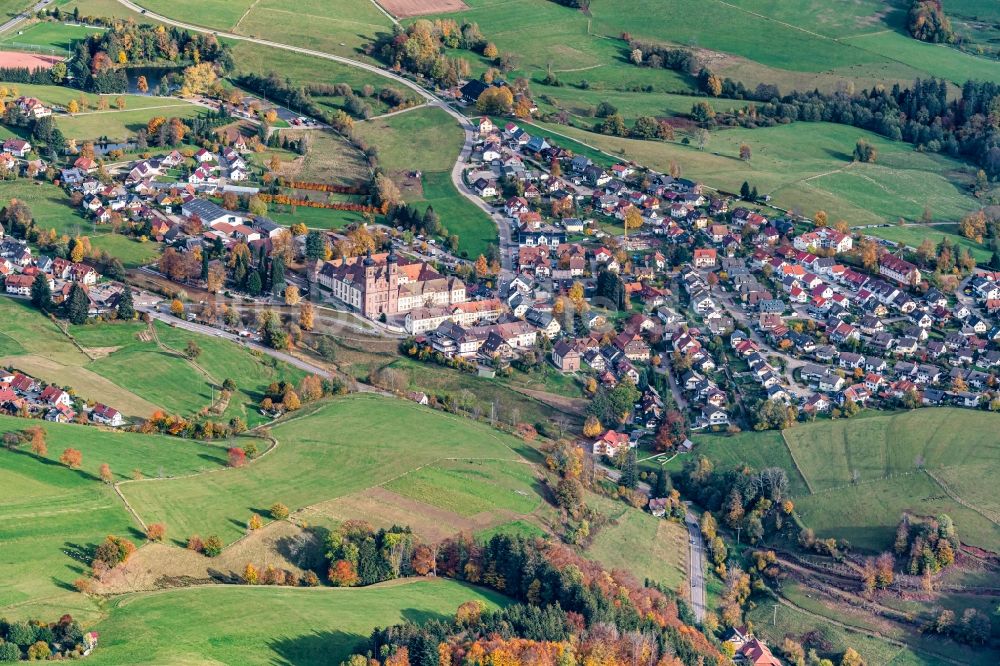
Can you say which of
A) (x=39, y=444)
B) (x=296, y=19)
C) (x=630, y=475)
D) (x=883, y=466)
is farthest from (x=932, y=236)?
(x=39, y=444)

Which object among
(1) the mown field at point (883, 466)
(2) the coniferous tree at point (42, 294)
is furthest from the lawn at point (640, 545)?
(2) the coniferous tree at point (42, 294)

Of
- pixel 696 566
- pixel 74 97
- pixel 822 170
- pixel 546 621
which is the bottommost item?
pixel 696 566

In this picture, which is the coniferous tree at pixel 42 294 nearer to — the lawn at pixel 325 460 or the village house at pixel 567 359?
the lawn at pixel 325 460

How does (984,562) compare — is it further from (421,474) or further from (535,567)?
(421,474)

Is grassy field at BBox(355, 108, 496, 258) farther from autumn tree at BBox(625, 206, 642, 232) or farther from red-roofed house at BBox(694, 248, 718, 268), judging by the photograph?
red-roofed house at BBox(694, 248, 718, 268)

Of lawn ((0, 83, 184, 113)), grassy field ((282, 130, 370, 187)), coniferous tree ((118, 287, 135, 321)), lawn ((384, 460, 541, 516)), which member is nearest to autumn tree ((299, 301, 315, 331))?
coniferous tree ((118, 287, 135, 321))

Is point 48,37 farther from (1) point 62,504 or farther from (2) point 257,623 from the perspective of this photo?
(2) point 257,623

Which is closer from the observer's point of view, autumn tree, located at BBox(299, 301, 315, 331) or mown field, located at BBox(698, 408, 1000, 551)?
mown field, located at BBox(698, 408, 1000, 551)

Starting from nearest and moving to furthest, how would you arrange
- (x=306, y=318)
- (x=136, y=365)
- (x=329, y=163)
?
(x=136, y=365) < (x=306, y=318) < (x=329, y=163)
